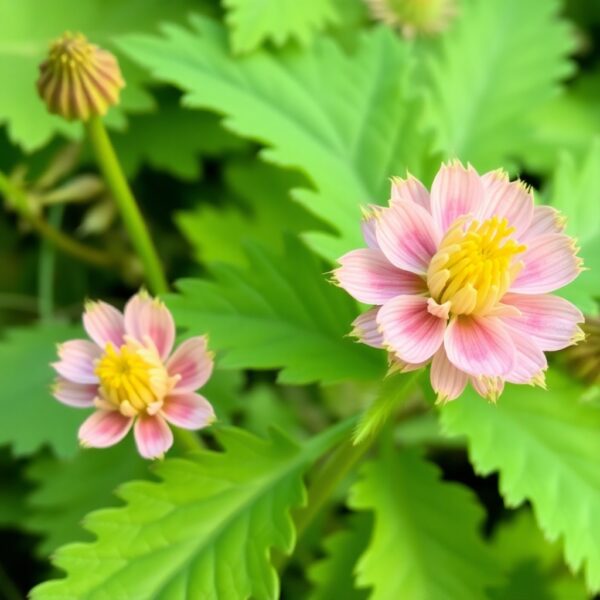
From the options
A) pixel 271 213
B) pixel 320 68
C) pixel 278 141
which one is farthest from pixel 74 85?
pixel 271 213

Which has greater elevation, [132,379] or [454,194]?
[454,194]

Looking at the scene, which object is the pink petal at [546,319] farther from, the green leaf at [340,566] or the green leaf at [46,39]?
the green leaf at [46,39]

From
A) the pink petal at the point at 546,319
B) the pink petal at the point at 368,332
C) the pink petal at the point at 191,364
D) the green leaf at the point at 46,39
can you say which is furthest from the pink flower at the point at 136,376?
the green leaf at the point at 46,39

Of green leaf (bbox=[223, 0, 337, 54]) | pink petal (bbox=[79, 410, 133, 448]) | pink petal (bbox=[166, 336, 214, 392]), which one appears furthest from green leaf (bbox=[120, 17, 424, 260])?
pink petal (bbox=[79, 410, 133, 448])

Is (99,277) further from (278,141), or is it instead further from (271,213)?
(278,141)

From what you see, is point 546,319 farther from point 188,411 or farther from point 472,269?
point 188,411

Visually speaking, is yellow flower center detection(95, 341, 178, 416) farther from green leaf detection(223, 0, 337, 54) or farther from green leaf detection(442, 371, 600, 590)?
green leaf detection(223, 0, 337, 54)

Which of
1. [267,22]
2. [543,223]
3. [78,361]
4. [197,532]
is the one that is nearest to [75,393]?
[78,361]
